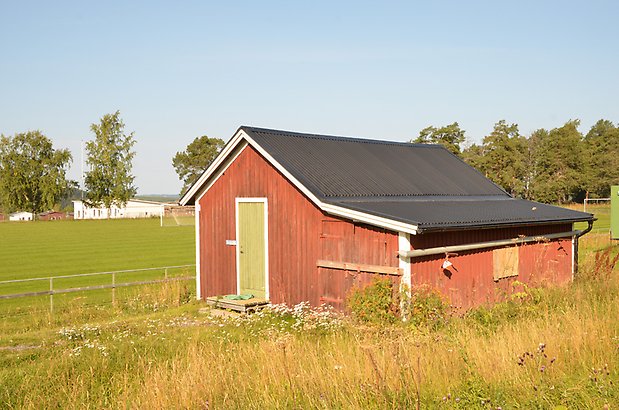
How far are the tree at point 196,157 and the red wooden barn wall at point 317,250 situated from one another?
327 ft

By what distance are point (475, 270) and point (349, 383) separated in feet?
30.9

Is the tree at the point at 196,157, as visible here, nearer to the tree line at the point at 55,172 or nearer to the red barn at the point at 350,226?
the tree line at the point at 55,172

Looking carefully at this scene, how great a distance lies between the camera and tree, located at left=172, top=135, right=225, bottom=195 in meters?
116

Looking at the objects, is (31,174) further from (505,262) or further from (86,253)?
(505,262)

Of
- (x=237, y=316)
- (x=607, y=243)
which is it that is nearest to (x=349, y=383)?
(x=237, y=316)

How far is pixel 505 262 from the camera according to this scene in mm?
15789

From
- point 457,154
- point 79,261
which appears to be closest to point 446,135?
point 457,154

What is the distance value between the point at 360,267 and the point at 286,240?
8.21 feet

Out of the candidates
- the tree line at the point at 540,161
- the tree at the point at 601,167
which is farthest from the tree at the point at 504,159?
the tree at the point at 601,167

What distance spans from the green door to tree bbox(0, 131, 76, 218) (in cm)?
9479

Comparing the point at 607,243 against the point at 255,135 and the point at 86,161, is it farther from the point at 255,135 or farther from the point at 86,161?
the point at 86,161

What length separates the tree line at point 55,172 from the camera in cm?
9675

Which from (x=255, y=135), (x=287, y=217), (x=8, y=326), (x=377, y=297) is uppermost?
(x=255, y=135)

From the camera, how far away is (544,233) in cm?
1745
